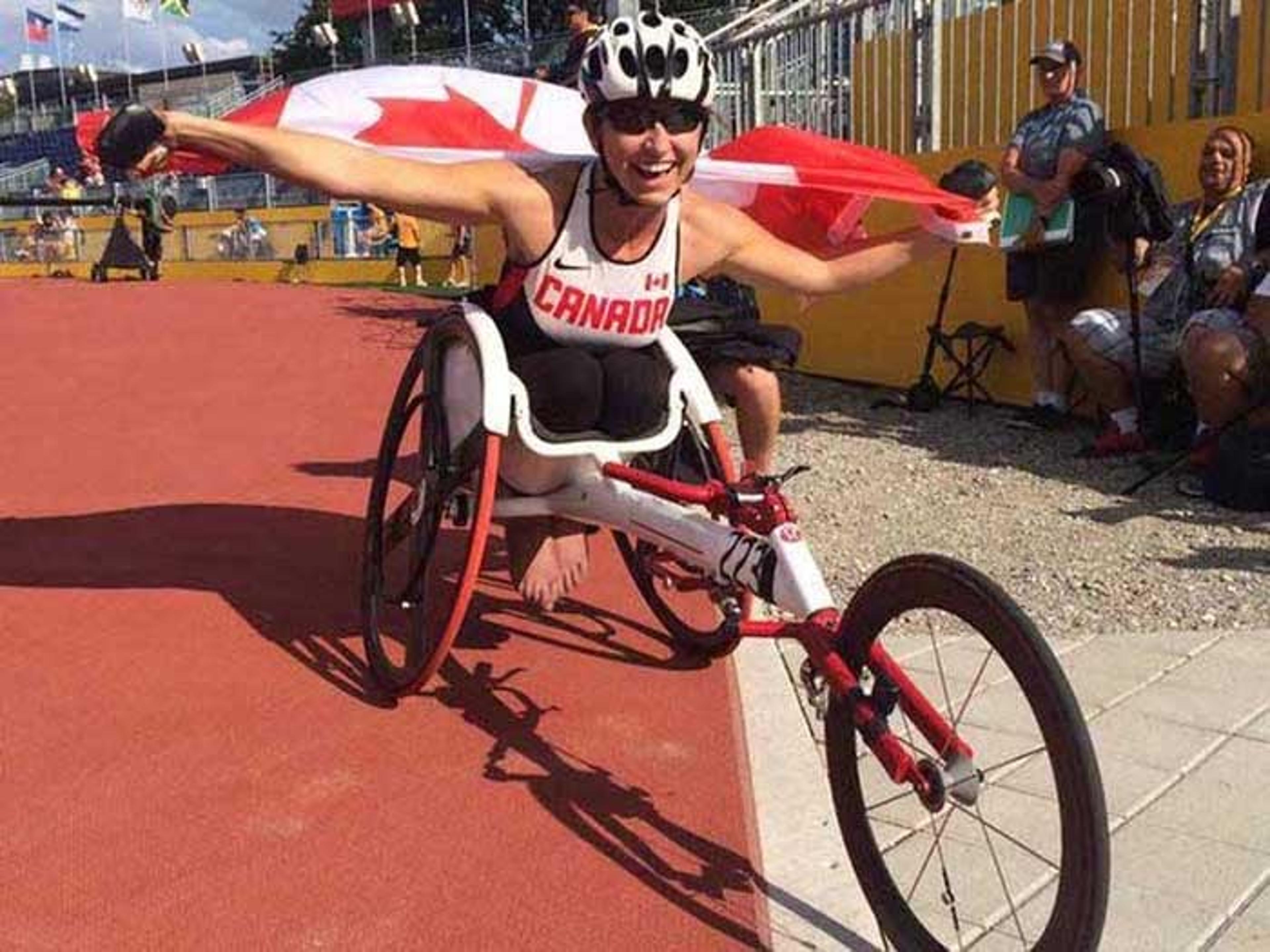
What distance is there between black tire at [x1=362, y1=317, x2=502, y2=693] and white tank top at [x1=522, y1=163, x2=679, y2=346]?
0.79ft

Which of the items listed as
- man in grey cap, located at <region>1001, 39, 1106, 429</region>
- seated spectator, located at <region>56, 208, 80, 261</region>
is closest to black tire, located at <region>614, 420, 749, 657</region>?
man in grey cap, located at <region>1001, 39, 1106, 429</region>

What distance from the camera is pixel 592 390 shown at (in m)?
3.44

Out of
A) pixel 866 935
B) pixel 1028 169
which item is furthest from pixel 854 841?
pixel 1028 169

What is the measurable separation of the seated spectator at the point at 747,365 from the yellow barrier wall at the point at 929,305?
108 inches

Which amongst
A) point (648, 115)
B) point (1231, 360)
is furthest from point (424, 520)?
point (1231, 360)

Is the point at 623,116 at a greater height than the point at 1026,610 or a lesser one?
greater

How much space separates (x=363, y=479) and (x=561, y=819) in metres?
3.93

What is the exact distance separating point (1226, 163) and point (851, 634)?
16.0ft

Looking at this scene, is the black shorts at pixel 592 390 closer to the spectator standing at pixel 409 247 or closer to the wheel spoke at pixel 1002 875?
the wheel spoke at pixel 1002 875

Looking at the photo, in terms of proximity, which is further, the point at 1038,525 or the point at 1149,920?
the point at 1038,525

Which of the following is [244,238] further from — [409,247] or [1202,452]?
[1202,452]

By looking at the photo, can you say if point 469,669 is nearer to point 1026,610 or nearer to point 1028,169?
point 1026,610

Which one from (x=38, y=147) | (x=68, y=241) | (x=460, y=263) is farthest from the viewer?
(x=38, y=147)

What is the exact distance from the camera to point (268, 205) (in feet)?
87.6
